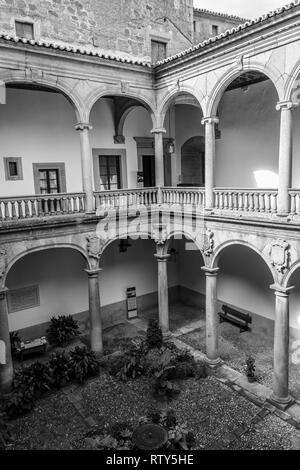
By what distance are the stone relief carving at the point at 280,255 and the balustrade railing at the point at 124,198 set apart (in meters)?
5.36

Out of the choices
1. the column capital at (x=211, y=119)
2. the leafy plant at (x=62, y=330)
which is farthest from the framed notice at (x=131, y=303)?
the column capital at (x=211, y=119)

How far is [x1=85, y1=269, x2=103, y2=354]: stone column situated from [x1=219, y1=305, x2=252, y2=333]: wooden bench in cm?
526

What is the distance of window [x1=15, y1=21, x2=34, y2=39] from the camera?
1351 centimetres

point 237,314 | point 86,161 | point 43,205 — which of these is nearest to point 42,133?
point 86,161

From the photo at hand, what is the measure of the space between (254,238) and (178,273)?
28.4 ft

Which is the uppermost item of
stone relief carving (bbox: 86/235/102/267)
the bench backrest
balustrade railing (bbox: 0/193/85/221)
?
balustrade railing (bbox: 0/193/85/221)

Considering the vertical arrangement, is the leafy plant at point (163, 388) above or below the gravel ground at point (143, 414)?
above

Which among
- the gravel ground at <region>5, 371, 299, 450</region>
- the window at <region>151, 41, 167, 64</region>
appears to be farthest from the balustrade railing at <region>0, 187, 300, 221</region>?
the window at <region>151, 41, 167, 64</region>

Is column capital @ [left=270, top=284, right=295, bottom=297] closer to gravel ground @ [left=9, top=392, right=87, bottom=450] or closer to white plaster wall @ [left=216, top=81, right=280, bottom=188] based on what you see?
white plaster wall @ [left=216, top=81, right=280, bottom=188]

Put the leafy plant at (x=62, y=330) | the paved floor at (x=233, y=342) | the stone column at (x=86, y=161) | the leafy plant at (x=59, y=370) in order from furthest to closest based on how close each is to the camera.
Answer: the leafy plant at (x=62, y=330) < the stone column at (x=86, y=161) < the paved floor at (x=233, y=342) < the leafy plant at (x=59, y=370)

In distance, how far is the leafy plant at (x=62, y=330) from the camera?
1401 centimetres

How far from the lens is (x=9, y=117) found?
41.6ft

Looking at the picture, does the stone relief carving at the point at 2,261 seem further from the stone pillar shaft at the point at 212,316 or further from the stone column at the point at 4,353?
the stone pillar shaft at the point at 212,316

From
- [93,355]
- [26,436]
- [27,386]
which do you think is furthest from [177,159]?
[26,436]
